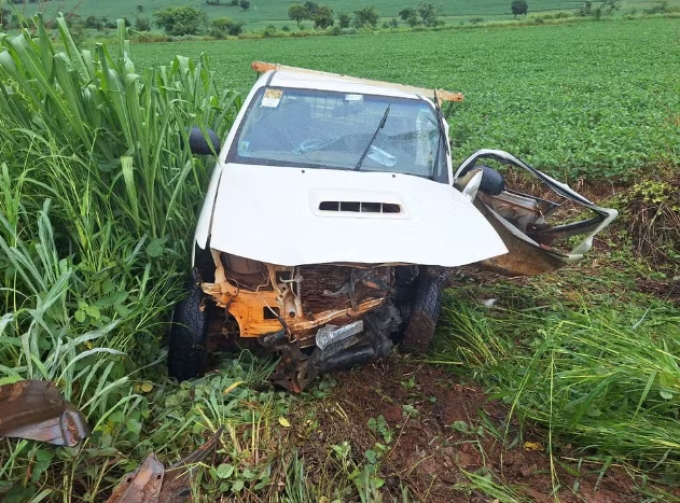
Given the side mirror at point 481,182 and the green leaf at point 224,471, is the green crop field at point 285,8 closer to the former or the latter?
the side mirror at point 481,182

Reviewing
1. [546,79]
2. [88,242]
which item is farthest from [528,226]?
[546,79]

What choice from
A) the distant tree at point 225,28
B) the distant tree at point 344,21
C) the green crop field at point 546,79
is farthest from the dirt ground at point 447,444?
the distant tree at point 344,21

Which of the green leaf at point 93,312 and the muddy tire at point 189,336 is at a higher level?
the green leaf at point 93,312

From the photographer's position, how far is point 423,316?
325 cm

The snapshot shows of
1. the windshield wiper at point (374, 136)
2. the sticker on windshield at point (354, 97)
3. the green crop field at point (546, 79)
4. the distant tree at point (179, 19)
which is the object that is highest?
the sticker on windshield at point (354, 97)

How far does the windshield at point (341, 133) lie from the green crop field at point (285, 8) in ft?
171

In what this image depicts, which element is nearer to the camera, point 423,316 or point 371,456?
point 371,456

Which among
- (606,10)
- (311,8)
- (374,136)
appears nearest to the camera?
(374,136)

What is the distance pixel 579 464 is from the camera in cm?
242

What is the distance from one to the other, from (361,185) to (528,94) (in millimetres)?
9921

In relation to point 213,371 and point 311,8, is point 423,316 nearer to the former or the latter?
point 213,371

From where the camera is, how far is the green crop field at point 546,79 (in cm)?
678

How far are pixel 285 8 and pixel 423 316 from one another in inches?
2812

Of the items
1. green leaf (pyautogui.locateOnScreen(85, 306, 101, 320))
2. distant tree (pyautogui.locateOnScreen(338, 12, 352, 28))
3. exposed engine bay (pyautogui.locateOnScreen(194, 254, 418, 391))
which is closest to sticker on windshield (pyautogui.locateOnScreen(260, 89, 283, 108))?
exposed engine bay (pyautogui.locateOnScreen(194, 254, 418, 391))
